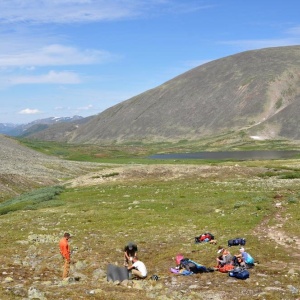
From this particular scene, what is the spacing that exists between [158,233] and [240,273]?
13930 millimetres

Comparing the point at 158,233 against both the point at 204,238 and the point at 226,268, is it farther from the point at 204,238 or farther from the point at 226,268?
the point at 226,268

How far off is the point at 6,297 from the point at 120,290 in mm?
5326

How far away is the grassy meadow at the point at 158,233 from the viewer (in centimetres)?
2020

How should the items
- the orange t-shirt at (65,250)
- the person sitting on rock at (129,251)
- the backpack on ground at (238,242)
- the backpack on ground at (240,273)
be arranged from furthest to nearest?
the backpack on ground at (238,242)
the person sitting on rock at (129,251)
the orange t-shirt at (65,250)
the backpack on ground at (240,273)

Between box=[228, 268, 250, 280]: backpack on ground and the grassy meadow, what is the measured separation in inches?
16.3

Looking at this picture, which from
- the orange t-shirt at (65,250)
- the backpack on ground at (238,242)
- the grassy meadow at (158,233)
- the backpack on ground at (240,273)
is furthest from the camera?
the backpack on ground at (238,242)

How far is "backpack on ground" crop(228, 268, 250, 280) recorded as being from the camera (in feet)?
72.2

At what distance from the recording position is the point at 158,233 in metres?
35.4

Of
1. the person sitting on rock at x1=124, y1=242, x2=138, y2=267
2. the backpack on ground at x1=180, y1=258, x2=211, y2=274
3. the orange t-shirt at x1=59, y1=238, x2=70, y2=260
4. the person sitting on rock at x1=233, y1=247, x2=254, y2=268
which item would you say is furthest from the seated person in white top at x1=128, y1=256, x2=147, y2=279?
the person sitting on rock at x1=233, y1=247, x2=254, y2=268

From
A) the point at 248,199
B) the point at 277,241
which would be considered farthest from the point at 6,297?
→ the point at 248,199

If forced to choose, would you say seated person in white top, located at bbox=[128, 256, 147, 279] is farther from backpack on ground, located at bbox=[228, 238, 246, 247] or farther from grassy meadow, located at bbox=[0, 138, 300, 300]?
backpack on ground, located at bbox=[228, 238, 246, 247]

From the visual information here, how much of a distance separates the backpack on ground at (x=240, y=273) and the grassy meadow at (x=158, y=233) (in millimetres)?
414

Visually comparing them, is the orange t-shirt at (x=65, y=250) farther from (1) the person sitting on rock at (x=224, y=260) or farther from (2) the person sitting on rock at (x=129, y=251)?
(1) the person sitting on rock at (x=224, y=260)

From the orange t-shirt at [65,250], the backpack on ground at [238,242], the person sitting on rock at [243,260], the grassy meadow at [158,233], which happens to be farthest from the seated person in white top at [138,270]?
the backpack on ground at [238,242]
